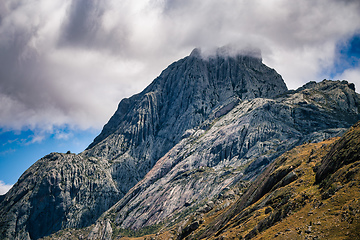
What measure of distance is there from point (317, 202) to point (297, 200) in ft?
23.8

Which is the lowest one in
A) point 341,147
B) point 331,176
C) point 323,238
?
point 323,238

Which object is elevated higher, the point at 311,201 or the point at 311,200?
the point at 311,200

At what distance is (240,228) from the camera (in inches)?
3430

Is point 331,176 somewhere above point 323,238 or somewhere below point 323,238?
above

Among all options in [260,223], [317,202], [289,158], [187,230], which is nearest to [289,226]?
[317,202]

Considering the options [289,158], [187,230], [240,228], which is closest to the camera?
[240,228]

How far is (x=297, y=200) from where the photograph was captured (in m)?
72.5

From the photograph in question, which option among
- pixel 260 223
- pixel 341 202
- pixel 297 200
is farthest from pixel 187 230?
pixel 341 202

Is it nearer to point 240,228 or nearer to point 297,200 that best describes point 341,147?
point 297,200

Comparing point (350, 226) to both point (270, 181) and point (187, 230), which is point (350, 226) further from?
point (187, 230)

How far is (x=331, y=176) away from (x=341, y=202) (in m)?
12.5

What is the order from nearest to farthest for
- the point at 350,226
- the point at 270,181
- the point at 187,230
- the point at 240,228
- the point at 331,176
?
the point at 350,226 → the point at 331,176 → the point at 240,228 → the point at 270,181 → the point at 187,230

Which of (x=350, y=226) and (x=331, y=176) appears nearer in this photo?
(x=350, y=226)

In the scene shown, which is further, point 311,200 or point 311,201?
point 311,200
